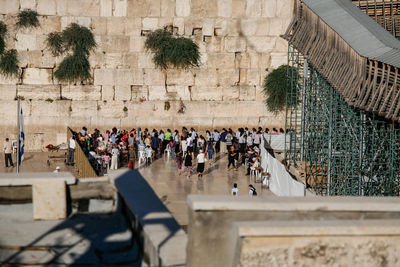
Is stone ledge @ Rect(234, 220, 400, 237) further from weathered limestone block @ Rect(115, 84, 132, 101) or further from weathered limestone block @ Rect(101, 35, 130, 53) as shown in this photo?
weathered limestone block @ Rect(101, 35, 130, 53)

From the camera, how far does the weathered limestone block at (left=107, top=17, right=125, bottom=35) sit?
2969cm

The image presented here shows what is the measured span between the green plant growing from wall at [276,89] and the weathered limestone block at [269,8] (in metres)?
2.56

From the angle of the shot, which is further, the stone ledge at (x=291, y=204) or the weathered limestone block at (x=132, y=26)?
the weathered limestone block at (x=132, y=26)

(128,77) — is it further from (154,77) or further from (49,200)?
(49,200)

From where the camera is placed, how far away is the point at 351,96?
59.0ft

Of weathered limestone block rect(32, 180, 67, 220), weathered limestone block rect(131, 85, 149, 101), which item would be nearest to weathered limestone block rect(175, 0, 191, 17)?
weathered limestone block rect(131, 85, 149, 101)

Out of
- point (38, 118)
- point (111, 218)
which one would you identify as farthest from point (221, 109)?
point (111, 218)

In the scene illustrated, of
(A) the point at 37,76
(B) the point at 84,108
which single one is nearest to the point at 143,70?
(B) the point at 84,108

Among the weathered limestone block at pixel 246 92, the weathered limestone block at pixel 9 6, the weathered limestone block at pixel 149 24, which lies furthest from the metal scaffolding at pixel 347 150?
the weathered limestone block at pixel 9 6

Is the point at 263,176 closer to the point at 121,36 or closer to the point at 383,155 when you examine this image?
the point at 383,155

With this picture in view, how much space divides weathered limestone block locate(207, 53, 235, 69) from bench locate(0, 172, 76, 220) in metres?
22.1

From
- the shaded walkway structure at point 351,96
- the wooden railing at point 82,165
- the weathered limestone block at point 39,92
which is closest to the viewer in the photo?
the shaded walkway structure at point 351,96

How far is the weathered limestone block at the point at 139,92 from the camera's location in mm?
29516

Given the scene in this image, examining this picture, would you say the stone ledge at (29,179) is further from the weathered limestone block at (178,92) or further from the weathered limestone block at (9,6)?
the weathered limestone block at (9,6)
